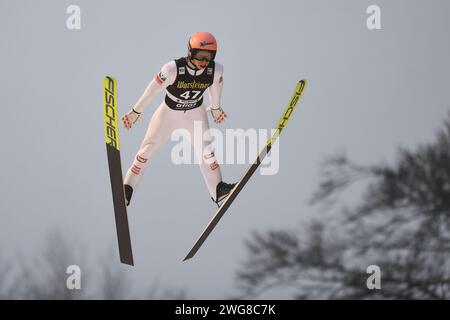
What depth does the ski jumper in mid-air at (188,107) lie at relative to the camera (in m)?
7.42

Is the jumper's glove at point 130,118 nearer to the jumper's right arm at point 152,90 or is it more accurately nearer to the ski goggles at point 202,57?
the jumper's right arm at point 152,90

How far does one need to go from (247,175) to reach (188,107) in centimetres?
95

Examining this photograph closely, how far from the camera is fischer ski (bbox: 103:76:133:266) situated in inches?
289

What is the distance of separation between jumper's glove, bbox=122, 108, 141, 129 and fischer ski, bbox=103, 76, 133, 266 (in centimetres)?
12

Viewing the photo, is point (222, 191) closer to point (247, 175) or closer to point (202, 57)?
point (247, 175)

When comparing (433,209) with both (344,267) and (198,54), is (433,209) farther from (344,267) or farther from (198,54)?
(198,54)

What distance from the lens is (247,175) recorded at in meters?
7.75

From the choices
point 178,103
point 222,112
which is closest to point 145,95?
point 178,103

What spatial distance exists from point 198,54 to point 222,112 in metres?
0.78

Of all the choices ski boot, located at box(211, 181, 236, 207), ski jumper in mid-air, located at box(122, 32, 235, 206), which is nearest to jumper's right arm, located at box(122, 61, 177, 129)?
ski jumper in mid-air, located at box(122, 32, 235, 206)

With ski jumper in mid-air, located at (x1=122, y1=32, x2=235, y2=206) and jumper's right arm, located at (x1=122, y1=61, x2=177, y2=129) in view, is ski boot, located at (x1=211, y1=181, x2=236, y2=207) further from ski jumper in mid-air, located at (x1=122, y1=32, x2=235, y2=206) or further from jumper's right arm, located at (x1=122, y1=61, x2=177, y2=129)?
jumper's right arm, located at (x1=122, y1=61, x2=177, y2=129)

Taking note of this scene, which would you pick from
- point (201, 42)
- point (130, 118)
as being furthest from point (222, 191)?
point (201, 42)

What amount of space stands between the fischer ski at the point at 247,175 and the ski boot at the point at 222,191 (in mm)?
82

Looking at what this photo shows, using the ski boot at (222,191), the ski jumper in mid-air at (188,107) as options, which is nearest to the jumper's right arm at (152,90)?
the ski jumper in mid-air at (188,107)
